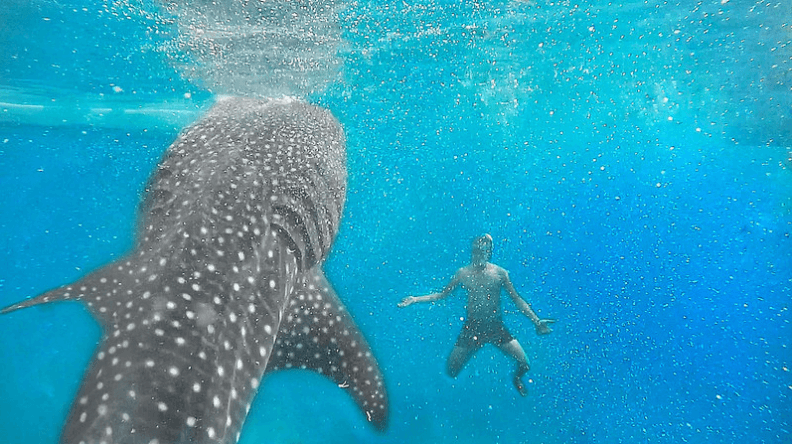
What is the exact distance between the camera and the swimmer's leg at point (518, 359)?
883cm

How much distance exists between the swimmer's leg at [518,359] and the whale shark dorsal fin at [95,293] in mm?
7649

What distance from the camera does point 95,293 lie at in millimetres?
2613

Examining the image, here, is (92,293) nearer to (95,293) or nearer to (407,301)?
(95,293)

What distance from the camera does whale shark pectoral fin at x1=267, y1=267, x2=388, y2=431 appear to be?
11.8 ft

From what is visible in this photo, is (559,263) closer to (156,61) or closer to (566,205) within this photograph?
(566,205)

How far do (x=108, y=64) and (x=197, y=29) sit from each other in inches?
134

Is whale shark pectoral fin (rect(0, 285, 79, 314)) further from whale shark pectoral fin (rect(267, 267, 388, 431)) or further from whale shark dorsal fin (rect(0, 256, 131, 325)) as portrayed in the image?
whale shark pectoral fin (rect(267, 267, 388, 431))

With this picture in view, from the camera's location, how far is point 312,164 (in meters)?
4.71

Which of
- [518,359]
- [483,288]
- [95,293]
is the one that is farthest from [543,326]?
[95,293]

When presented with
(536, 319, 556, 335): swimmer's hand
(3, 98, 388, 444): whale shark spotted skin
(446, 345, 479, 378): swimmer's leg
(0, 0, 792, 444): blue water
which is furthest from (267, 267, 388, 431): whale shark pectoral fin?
(446, 345, 479, 378): swimmer's leg

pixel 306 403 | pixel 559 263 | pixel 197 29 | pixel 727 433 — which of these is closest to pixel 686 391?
pixel 727 433

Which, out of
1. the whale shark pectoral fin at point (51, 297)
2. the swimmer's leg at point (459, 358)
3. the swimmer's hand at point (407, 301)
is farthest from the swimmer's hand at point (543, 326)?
the whale shark pectoral fin at point (51, 297)

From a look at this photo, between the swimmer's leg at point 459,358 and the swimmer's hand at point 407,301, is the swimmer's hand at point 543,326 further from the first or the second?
the swimmer's leg at point 459,358

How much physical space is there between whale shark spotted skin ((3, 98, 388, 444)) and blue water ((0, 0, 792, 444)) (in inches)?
8.5
